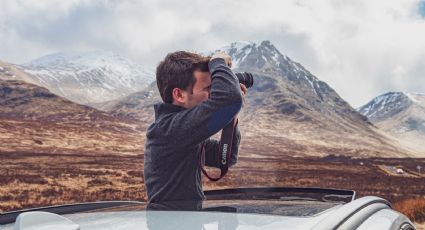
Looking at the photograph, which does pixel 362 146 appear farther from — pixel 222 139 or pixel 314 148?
pixel 222 139

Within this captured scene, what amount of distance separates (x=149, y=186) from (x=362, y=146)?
507ft

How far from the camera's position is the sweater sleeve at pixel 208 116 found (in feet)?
7.78

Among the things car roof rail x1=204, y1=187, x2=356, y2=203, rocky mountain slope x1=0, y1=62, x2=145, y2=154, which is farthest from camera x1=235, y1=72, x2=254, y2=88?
rocky mountain slope x1=0, y1=62, x2=145, y2=154

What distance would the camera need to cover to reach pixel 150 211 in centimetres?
169

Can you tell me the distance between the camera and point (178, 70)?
2588 millimetres

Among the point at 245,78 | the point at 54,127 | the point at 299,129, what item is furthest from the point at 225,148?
the point at 299,129

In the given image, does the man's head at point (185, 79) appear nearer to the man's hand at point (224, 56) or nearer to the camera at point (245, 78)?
the man's hand at point (224, 56)

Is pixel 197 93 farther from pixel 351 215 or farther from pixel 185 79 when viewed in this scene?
pixel 351 215

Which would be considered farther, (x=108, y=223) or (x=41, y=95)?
(x=41, y=95)

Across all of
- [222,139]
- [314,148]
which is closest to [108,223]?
[222,139]

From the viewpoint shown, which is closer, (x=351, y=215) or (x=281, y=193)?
(x=351, y=215)

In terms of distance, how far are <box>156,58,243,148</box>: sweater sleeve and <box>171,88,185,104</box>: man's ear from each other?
0.17 meters

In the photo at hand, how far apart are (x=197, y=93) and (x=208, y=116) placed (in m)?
0.28

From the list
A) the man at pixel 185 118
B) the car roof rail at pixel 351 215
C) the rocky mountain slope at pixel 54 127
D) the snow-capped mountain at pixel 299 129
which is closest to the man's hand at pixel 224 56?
the man at pixel 185 118
